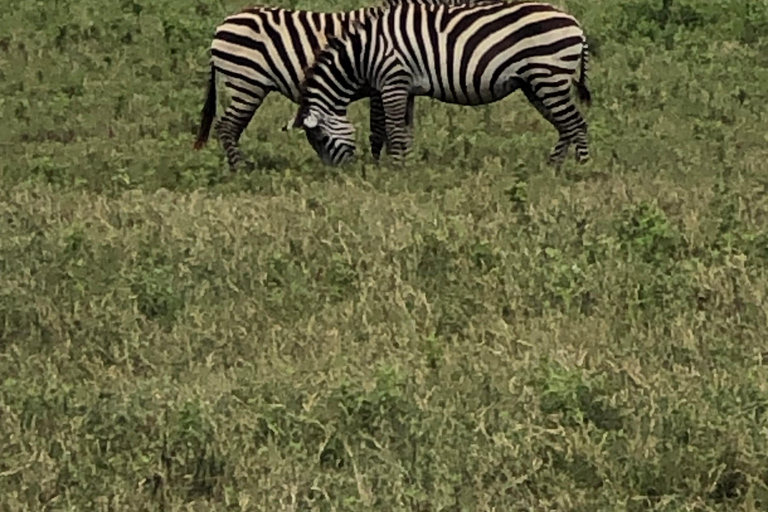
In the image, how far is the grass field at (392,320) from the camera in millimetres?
4430

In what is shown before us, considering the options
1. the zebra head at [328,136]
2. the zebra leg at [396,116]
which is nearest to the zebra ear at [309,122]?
the zebra head at [328,136]

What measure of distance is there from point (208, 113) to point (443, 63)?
5.20 feet

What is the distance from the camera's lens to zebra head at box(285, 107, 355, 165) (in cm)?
930

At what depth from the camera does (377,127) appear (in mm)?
9820

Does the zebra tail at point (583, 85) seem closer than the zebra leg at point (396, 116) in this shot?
No

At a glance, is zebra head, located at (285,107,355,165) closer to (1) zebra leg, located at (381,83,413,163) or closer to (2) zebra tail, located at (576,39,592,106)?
(1) zebra leg, located at (381,83,413,163)

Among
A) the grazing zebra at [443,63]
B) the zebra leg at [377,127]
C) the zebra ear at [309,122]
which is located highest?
the grazing zebra at [443,63]

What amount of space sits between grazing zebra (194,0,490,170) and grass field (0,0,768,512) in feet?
1.00

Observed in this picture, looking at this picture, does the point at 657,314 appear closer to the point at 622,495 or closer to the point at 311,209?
the point at 622,495

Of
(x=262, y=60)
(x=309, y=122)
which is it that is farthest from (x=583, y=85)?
(x=262, y=60)

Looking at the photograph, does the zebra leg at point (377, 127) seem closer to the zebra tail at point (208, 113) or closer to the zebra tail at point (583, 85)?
the zebra tail at point (208, 113)

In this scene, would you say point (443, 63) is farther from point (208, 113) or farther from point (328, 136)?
point (208, 113)

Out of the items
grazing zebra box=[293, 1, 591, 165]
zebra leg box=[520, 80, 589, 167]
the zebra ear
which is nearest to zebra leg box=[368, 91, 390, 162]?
grazing zebra box=[293, 1, 591, 165]

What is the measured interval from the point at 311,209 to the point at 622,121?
11.4 ft
